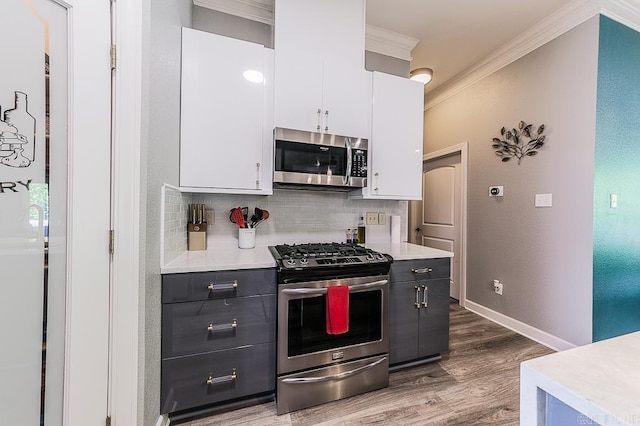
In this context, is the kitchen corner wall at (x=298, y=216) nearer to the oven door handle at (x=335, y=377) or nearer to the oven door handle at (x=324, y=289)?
the oven door handle at (x=324, y=289)

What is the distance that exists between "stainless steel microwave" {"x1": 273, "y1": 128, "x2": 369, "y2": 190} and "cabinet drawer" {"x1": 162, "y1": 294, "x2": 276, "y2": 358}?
0.85 metres

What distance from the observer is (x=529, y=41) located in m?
2.49

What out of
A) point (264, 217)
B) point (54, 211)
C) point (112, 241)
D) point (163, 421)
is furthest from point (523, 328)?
point (54, 211)

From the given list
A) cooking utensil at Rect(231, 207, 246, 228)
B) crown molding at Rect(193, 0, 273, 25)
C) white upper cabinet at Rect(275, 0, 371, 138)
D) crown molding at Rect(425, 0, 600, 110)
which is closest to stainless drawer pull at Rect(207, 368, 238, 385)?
cooking utensil at Rect(231, 207, 246, 228)

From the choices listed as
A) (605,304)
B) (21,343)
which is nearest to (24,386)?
(21,343)

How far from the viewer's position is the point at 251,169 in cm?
182

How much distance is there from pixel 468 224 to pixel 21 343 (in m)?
3.67

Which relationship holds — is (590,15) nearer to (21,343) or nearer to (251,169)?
(251,169)

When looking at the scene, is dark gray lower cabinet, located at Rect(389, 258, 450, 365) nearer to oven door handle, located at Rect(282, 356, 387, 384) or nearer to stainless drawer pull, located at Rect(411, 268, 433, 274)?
stainless drawer pull, located at Rect(411, 268, 433, 274)

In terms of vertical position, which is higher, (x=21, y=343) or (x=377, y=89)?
(x=377, y=89)

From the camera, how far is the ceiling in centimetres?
215

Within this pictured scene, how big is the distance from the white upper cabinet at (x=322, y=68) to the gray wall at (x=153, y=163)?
27.3 inches

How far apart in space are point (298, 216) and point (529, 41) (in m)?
2.80

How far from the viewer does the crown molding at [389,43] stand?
2.44m
